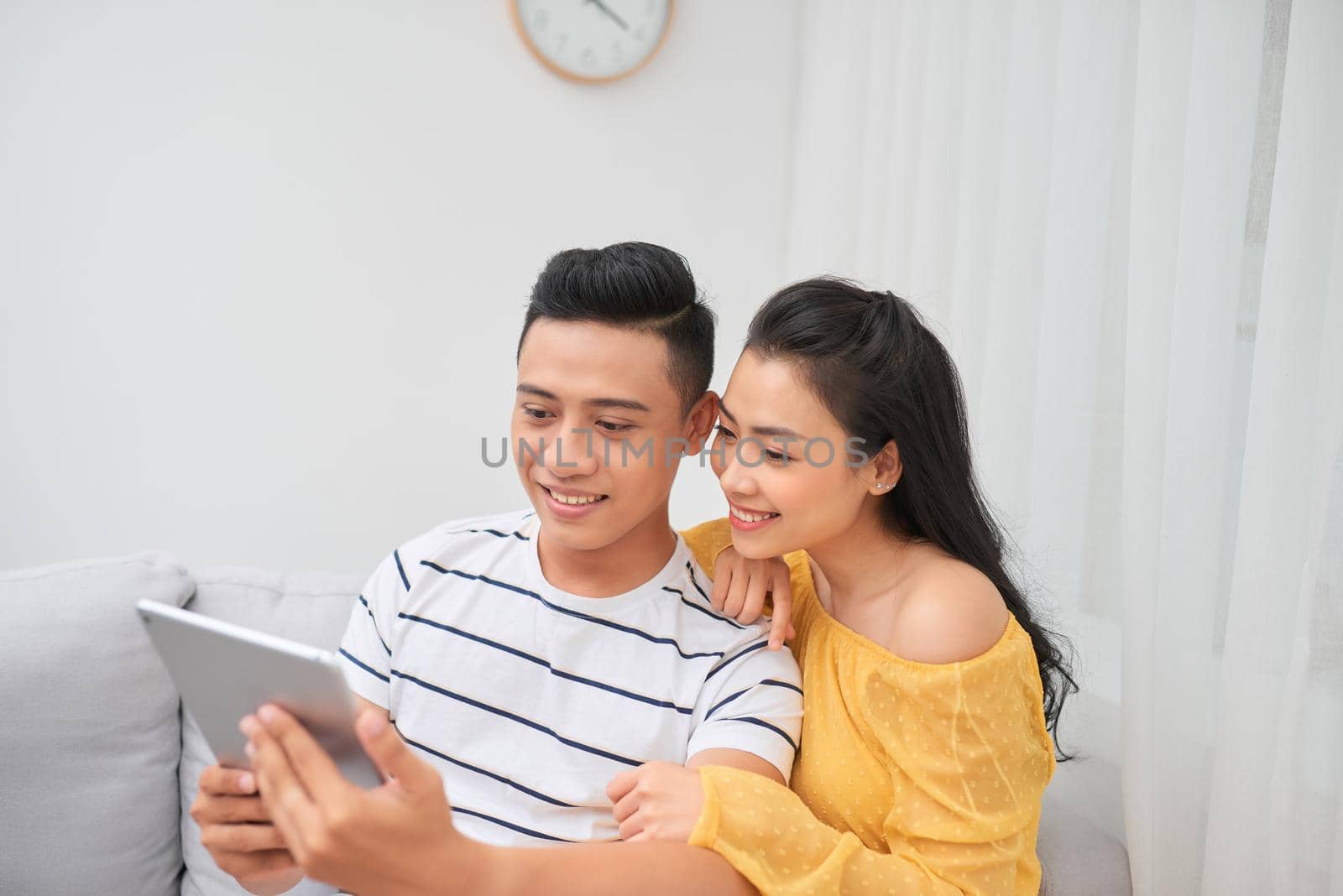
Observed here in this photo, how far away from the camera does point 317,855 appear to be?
0.72 metres

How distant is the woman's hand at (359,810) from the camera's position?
0.72 meters

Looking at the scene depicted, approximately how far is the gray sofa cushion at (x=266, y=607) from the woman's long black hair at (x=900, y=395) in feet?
3.10

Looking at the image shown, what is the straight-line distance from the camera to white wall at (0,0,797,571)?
81.8 inches

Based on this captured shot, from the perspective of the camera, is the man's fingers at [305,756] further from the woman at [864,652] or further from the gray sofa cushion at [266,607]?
the gray sofa cushion at [266,607]

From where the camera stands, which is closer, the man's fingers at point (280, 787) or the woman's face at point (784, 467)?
the man's fingers at point (280, 787)

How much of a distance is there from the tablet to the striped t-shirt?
1.29ft

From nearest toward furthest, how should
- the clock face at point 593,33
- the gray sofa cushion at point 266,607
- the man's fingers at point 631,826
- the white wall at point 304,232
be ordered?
the man's fingers at point 631,826 → the gray sofa cushion at point 266,607 → the white wall at point 304,232 → the clock face at point 593,33

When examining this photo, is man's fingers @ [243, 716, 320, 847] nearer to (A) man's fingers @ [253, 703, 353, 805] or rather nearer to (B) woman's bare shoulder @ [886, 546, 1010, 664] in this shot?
(A) man's fingers @ [253, 703, 353, 805]

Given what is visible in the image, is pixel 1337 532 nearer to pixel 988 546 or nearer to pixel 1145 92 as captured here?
pixel 988 546

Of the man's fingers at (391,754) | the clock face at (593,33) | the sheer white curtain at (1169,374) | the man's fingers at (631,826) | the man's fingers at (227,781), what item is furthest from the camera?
the clock face at (593,33)

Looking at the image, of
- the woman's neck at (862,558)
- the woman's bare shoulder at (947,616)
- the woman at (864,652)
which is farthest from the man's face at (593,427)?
the woman's bare shoulder at (947,616)

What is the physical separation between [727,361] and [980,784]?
1.69 metres

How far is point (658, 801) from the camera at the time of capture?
0.98 m

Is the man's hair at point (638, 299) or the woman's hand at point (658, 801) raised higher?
the man's hair at point (638, 299)
